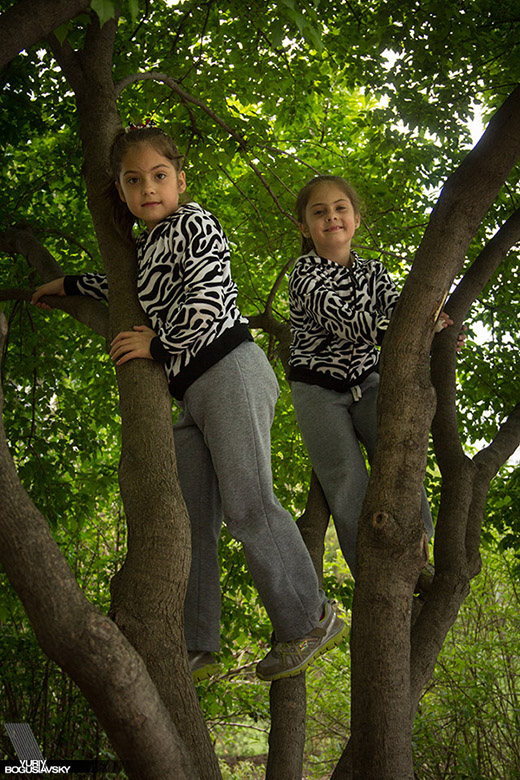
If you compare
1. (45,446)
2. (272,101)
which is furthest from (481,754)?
(272,101)

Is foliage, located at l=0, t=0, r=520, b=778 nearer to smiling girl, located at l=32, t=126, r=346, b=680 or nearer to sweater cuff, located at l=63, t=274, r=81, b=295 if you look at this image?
sweater cuff, located at l=63, t=274, r=81, b=295

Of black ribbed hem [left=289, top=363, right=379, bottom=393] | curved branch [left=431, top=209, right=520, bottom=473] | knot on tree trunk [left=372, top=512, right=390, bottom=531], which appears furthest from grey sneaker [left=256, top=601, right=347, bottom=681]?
black ribbed hem [left=289, top=363, right=379, bottom=393]

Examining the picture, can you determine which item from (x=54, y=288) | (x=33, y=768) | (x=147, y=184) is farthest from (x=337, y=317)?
(x=33, y=768)

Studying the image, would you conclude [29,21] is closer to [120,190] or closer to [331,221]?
[120,190]

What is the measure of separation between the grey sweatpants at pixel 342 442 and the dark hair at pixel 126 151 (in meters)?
0.86

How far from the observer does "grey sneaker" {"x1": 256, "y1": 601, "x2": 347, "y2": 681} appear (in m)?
2.27

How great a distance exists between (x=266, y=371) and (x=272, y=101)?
9.94 feet

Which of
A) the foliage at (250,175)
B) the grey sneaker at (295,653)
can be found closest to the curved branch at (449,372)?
the grey sneaker at (295,653)

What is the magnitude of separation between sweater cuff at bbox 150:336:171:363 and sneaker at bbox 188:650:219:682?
2.98 feet

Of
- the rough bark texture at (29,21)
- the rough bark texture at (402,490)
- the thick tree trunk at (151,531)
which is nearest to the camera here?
the thick tree trunk at (151,531)

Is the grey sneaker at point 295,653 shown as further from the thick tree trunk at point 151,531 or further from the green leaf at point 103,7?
the green leaf at point 103,7

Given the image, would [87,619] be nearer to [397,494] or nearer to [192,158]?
[397,494]

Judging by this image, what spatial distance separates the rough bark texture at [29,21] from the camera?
1.96 m

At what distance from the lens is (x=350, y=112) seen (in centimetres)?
629
